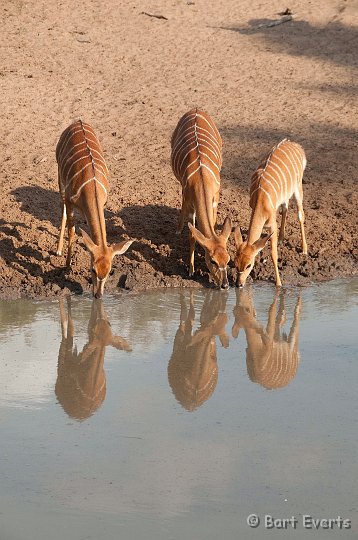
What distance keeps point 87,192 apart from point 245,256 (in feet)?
4.71

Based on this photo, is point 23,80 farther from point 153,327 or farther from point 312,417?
point 312,417

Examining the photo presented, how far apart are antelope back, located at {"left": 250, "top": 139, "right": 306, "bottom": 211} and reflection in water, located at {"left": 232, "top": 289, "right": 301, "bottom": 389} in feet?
2.87

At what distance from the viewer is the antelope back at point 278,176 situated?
359 inches

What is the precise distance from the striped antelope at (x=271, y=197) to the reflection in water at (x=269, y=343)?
1.12ft

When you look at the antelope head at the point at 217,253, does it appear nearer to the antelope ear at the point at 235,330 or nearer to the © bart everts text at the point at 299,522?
the antelope ear at the point at 235,330

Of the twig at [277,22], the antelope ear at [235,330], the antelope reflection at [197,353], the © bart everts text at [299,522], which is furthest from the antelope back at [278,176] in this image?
the twig at [277,22]

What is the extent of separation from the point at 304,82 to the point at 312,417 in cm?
801

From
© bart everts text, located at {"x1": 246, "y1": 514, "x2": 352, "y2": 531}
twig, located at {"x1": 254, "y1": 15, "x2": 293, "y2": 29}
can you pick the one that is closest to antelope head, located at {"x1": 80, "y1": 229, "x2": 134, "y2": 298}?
© bart everts text, located at {"x1": 246, "y1": 514, "x2": 352, "y2": 531}

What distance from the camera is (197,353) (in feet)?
24.2

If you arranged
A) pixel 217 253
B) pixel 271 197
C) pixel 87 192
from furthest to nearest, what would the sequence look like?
pixel 271 197
pixel 87 192
pixel 217 253

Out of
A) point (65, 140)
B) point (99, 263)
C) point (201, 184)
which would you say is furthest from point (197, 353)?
point (65, 140)

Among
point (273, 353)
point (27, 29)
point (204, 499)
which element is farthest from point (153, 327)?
point (27, 29)

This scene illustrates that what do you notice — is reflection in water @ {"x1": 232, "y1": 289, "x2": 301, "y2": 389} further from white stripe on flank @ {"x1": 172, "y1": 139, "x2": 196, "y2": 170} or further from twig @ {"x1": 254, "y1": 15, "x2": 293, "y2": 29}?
twig @ {"x1": 254, "y1": 15, "x2": 293, "y2": 29}

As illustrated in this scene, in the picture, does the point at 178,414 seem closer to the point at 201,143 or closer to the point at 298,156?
the point at 201,143
